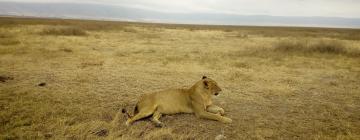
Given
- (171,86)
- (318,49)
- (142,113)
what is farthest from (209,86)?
(318,49)

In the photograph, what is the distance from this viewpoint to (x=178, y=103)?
702 centimetres

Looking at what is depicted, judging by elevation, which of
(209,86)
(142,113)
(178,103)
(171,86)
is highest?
(209,86)

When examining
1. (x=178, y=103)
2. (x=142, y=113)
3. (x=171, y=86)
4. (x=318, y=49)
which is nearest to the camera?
(x=142, y=113)

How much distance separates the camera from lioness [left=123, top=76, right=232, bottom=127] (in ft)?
22.0

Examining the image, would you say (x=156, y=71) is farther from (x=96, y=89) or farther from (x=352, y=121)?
(x=352, y=121)

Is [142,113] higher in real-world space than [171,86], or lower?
higher

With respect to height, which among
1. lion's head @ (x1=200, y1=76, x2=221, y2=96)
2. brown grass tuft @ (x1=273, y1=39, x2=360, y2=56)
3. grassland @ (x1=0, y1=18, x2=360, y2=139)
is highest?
lion's head @ (x1=200, y1=76, x2=221, y2=96)

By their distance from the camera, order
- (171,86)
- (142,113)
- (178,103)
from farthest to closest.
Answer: (171,86) → (178,103) → (142,113)

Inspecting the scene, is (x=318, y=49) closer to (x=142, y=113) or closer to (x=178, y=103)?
(x=178, y=103)

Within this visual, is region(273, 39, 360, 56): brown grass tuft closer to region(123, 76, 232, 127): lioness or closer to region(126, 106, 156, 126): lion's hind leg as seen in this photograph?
region(123, 76, 232, 127): lioness

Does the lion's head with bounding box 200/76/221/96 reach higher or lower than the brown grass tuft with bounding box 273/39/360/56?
higher

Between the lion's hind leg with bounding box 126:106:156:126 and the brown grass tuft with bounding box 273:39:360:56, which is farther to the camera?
the brown grass tuft with bounding box 273:39:360:56

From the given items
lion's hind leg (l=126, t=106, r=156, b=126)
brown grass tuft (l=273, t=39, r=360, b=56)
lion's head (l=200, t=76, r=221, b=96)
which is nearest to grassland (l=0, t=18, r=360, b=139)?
lion's hind leg (l=126, t=106, r=156, b=126)

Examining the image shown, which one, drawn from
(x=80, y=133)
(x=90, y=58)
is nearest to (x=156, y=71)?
(x=90, y=58)
